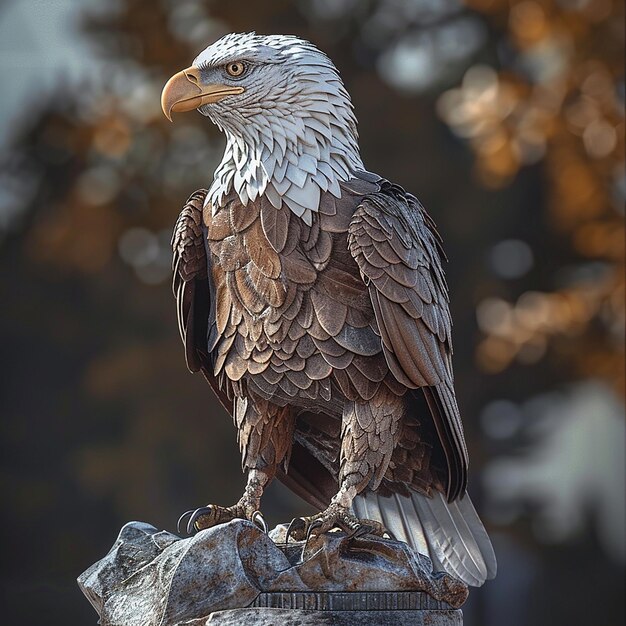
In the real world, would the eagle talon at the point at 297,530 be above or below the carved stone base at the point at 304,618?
above

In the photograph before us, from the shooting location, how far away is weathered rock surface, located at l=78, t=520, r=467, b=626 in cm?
271

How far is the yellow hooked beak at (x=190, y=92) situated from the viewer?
2924 millimetres

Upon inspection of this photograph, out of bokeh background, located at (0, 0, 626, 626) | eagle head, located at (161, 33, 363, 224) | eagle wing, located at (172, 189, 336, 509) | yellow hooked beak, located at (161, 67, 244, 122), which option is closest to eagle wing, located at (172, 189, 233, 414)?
eagle wing, located at (172, 189, 336, 509)

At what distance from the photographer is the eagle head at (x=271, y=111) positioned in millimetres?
2928

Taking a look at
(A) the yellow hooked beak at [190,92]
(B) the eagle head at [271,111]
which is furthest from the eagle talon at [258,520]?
(A) the yellow hooked beak at [190,92]

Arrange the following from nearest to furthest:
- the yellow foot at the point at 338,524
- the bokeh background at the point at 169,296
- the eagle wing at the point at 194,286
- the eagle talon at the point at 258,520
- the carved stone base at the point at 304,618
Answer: the carved stone base at the point at 304,618 → the yellow foot at the point at 338,524 → the eagle talon at the point at 258,520 → the eagle wing at the point at 194,286 → the bokeh background at the point at 169,296

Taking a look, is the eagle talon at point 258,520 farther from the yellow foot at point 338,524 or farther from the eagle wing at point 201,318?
the eagle wing at point 201,318

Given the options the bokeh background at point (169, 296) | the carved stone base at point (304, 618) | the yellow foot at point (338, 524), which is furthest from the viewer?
the bokeh background at point (169, 296)

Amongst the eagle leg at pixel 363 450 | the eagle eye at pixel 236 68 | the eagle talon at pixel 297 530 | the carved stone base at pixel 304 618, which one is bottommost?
the carved stone base at pixel 304 618

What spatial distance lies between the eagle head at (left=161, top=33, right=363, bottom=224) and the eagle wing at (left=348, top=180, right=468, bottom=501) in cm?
15

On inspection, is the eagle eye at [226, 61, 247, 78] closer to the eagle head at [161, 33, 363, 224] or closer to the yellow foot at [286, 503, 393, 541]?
the eagle head at [161, 33, 363, 224]

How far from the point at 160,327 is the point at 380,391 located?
4.64 metres

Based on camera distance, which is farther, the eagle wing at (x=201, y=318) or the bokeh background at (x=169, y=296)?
the bokeh background at (x=169, y=296)

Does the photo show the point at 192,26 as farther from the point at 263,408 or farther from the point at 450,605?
the point at 450,605
